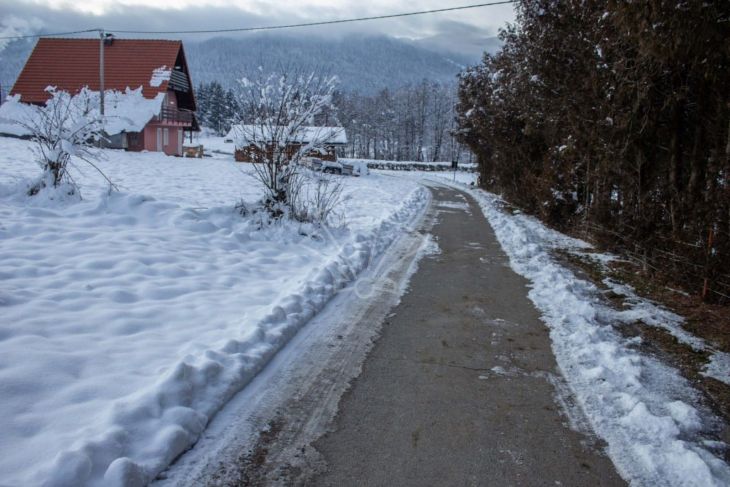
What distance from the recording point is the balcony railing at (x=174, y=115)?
129 ft

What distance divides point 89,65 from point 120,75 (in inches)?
118

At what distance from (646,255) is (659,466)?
592 centimetres

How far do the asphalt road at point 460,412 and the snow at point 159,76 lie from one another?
37.8m

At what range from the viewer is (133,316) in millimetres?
4648

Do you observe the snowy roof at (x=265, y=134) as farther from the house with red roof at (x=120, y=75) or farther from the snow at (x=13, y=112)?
the snow at (x=13, y=112)

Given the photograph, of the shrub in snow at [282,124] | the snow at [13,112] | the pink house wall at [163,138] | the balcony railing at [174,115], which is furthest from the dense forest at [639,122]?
the snow at [13,112]

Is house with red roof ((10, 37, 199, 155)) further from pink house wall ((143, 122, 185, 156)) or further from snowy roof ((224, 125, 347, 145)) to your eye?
snowy roof ((224, 125, 347, 145))

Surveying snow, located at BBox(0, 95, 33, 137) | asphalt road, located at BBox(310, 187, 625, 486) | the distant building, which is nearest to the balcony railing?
snow, located at BBox(0, 95, 33, 137)

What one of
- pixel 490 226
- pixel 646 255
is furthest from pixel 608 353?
pixel 490 226

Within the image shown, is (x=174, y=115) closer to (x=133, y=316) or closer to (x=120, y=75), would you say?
(x=120, y=75)

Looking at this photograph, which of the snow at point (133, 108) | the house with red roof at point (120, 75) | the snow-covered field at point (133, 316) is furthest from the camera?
the house with red roof at point (120, 75)

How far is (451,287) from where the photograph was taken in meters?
6.87

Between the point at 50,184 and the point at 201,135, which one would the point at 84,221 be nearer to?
the point at 50,184

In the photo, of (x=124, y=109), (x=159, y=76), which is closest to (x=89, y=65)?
(x=159, y=76)
